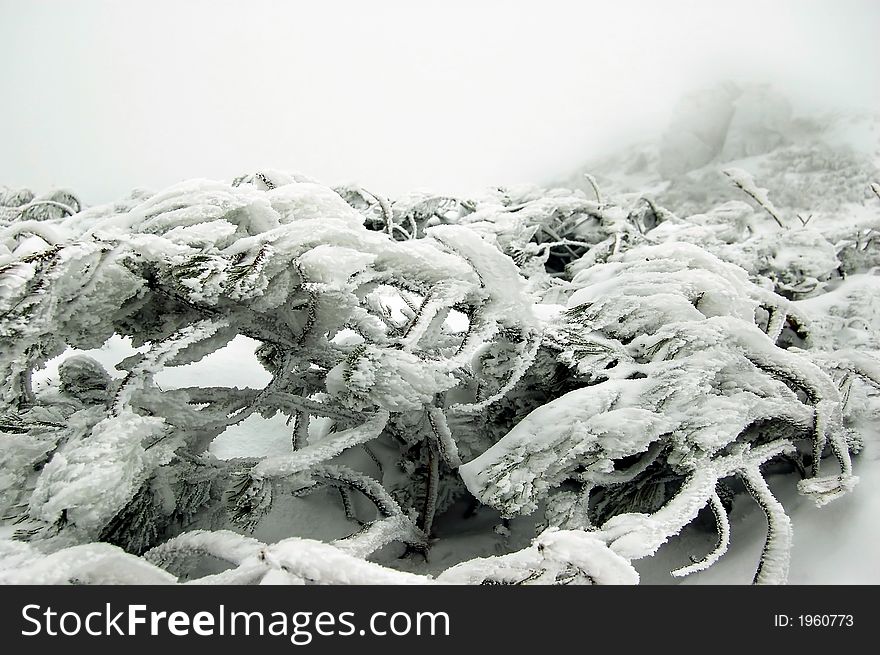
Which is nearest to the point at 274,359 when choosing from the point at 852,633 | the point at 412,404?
the point at 412,404

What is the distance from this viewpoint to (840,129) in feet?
30.0

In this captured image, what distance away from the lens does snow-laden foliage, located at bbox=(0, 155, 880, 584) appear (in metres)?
0.54

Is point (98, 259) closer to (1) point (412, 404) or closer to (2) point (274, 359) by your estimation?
(2) point (274, 359)

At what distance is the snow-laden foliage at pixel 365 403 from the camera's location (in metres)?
0.54

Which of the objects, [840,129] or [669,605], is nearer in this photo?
[669,605]

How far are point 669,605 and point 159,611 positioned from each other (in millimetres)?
570

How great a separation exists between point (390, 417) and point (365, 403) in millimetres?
177

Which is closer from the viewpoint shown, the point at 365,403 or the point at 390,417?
the point at 365,403

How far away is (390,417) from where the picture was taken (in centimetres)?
85

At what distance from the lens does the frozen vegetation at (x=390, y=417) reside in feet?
1.79

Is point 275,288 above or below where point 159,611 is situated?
above

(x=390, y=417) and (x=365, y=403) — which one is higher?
(x=365, y=403)

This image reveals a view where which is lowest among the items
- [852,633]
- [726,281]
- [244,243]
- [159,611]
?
[852,633]

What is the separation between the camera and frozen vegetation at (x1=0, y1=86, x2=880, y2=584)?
0.55 m
